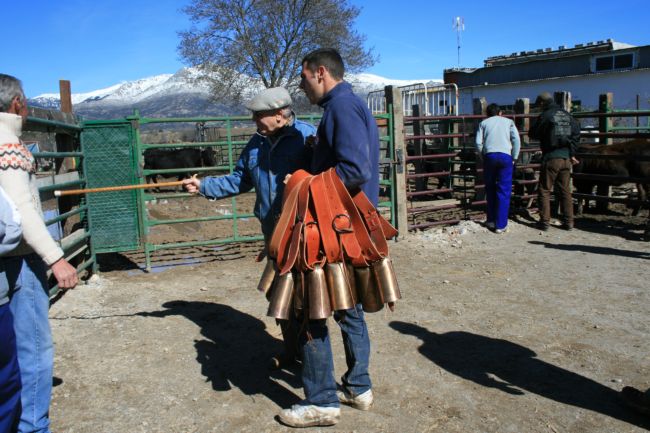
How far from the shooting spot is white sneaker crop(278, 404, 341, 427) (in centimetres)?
313

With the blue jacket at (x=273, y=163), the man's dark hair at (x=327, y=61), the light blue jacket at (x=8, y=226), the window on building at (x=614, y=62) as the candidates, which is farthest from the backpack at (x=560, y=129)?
the window on building at (x=614, y=62)

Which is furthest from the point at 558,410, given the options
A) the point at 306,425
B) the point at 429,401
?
the point at 306,425

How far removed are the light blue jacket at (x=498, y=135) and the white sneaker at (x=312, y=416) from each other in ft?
21.2

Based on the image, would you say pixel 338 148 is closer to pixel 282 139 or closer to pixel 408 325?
pixel 282 139

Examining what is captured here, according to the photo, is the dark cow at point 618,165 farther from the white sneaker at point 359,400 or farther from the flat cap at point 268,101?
the flat cap at point 268,101

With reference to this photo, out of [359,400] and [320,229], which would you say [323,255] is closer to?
[320,229]

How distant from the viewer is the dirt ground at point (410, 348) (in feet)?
11.1

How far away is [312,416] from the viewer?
3.14 metres

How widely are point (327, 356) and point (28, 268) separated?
1.56 metres

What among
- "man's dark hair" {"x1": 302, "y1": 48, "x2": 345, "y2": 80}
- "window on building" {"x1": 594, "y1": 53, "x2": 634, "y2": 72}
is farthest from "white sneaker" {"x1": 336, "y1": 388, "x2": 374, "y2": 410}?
"window on building" {"x1": 594, "y1": 53, "x2": 634, "y2": 72}

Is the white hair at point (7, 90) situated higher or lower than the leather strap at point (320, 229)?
higher

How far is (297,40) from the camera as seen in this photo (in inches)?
963

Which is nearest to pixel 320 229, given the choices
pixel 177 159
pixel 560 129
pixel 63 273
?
pixel 63 273

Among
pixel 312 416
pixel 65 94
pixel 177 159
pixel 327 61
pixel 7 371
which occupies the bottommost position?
pixel 312 416
